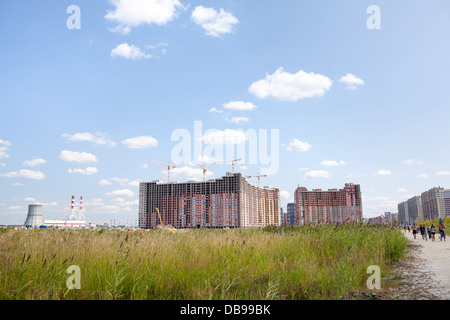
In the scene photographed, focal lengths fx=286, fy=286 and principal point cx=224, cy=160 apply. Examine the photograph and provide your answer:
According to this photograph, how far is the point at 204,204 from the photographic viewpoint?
166500mm

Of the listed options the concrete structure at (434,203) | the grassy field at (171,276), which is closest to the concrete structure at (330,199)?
the concrete structure at (434,203)

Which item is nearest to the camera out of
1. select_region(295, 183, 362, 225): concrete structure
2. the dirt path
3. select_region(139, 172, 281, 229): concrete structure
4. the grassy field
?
the grassy field

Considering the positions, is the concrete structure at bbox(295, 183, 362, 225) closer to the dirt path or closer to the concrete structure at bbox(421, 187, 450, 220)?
the concrete structure at bbox(421, 187, 450, 220)

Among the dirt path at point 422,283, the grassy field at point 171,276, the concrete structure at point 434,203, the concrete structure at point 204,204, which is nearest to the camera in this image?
the grassy field at point 171,276

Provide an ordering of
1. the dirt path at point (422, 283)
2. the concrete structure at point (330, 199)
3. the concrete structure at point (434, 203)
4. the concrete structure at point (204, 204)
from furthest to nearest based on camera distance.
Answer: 1. the concrete structure at point (204, 204)
2. the concrete structure at point (330, 199)
3. the concrete structure at point (434, 203)
4. the dirt path at point (422, 283)

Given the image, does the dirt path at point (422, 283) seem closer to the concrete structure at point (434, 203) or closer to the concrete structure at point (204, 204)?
the concrete structure at point (204, 204)

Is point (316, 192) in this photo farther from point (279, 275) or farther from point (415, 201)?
point (279, 275)

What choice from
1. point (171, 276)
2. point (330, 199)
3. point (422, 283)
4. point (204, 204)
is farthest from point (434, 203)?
point (171, 276)

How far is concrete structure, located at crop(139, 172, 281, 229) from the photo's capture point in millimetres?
157875

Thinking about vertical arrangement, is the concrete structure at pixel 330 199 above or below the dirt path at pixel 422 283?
above

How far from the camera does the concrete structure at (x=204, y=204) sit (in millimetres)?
157875

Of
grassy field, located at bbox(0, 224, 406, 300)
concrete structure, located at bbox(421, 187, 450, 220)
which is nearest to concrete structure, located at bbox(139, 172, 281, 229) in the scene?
concrete structure, located at bbox(421, 187, 450, 220)

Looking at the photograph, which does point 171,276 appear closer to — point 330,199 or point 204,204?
point 204,204
